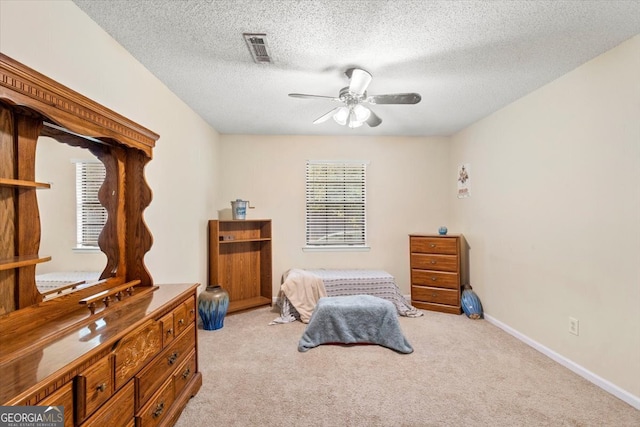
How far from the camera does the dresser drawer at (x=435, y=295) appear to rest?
159 inches

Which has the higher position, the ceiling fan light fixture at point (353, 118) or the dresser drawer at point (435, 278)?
the ceiling fan light fixture at point (353, 118)

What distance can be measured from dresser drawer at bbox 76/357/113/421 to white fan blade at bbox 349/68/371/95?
2308 millimetres

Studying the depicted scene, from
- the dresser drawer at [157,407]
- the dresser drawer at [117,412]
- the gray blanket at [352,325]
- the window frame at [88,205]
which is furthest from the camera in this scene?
the gray blanket at [352,325]

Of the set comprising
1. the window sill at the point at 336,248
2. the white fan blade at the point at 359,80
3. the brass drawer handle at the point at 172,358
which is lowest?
the brass drawer handle at the point at 172,358

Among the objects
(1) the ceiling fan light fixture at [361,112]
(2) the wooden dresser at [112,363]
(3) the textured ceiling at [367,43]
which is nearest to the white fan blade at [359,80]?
(3) the textured ceiling at [367,43]

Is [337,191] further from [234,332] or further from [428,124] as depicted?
[234,332]

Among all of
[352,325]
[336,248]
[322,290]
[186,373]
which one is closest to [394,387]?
[352,325]

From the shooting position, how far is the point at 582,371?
8.04 ft

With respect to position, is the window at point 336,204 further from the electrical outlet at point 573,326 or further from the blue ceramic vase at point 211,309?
the electrical outlet at point 573,326

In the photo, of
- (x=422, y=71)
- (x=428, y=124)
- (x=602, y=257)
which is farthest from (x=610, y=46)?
(x=428, y=124)

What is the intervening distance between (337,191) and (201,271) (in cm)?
226

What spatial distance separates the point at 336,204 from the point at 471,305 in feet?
7.59

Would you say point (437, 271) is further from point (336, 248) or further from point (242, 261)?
point (242, 261)

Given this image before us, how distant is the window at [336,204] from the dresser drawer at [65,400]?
12.0ft
